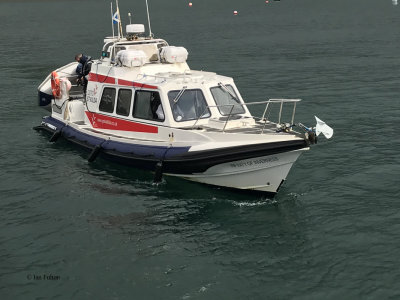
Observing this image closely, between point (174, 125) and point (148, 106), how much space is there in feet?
3.90

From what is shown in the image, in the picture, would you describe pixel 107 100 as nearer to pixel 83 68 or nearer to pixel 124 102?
pixel 124 102

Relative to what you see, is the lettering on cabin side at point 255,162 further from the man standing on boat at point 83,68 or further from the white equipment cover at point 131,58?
the man standing on boat at point 83,68

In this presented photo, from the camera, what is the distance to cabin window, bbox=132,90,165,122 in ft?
51.2

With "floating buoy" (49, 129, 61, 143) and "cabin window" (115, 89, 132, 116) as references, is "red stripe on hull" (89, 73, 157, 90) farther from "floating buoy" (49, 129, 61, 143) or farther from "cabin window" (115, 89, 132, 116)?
"floating buoy" (49, 129, 61, 143)

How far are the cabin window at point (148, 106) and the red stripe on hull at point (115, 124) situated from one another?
0.89 feet

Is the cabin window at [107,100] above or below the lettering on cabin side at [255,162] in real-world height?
above

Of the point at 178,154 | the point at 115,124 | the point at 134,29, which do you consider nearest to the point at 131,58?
the point at 115,124

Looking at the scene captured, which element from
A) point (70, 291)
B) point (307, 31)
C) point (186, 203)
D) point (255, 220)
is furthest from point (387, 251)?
point (307, 31)

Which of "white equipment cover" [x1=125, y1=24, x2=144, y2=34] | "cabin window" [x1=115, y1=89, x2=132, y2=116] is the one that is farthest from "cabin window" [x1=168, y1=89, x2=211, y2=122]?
"white equipment cover" [x1=125, y1=24, x2=144, y2=34]

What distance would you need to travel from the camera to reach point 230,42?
163 ft

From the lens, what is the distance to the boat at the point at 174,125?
545 inches

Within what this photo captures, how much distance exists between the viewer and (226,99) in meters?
16.0

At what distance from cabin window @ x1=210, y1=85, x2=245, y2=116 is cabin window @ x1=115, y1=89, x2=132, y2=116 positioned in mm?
2598

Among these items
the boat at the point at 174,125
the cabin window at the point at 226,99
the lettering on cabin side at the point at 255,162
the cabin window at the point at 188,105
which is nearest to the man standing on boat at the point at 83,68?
the boat at the point at 174,125
